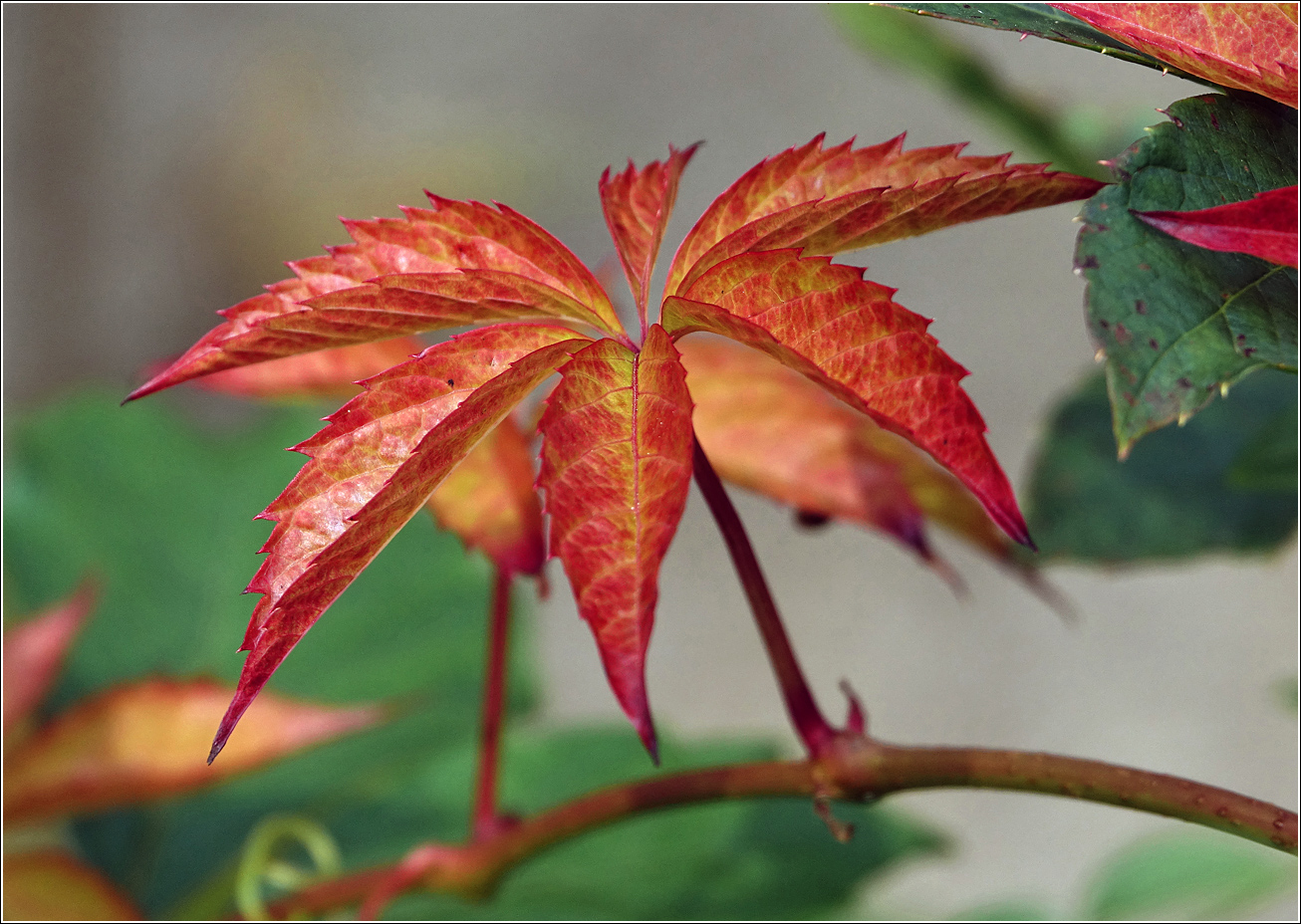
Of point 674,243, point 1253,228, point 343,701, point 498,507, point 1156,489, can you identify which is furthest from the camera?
point 674,243

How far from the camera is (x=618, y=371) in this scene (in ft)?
0.68

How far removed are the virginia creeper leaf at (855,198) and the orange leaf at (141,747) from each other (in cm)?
24

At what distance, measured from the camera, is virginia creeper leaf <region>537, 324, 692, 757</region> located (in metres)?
0.19

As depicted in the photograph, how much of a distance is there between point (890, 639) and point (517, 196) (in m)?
0.76

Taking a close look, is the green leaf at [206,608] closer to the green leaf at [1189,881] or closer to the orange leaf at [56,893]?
the orange leaf at [56,893]

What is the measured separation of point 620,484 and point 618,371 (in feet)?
0.08

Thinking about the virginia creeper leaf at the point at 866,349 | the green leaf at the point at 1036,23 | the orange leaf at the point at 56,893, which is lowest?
the orange leaf at the point at 56,893

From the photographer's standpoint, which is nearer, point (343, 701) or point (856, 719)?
point (856, 719)

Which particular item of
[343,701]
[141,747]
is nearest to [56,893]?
[141,747]

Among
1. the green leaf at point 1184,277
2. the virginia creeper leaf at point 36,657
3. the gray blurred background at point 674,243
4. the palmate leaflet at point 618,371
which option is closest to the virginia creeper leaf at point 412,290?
the palmate leaflet at point 618,371

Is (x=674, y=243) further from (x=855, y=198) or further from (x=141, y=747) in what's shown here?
(x=855, y=198)

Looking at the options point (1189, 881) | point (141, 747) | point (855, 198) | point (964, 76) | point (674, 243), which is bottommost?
point (1189, 881)

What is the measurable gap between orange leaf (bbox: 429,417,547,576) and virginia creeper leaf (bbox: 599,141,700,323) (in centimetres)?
8

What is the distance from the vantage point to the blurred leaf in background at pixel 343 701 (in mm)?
439
